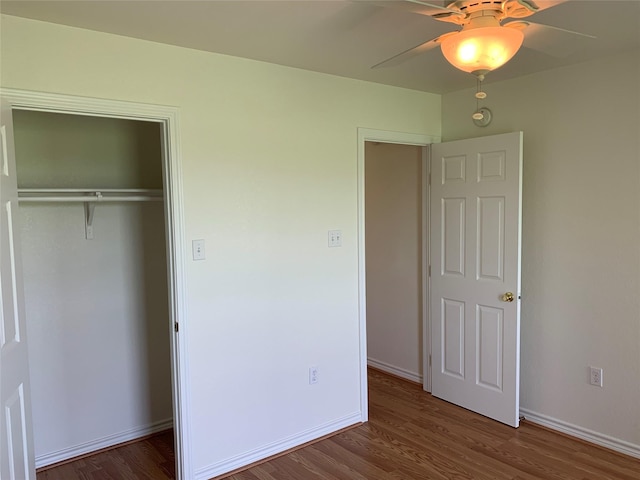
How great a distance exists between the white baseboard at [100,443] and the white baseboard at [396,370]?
6.39 ft

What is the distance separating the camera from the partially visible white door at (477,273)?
319cm

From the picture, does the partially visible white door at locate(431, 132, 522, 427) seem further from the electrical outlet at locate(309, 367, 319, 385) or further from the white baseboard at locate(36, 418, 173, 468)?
the white baseboard at locate(36, 418, 173, 468)

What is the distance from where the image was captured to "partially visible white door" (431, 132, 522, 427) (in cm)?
319

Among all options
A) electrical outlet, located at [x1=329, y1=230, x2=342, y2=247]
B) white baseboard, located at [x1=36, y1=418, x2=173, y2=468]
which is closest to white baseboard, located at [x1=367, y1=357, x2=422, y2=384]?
electrical outlet, located at [x1=329, y1=230, x2=342, y2=247]

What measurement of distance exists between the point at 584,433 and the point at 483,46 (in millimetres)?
2611

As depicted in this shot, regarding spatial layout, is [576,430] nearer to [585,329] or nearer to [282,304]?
[585,329]

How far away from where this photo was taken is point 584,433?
3039 mm

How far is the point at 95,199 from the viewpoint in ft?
9.18

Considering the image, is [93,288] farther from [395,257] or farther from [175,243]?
[395,257]

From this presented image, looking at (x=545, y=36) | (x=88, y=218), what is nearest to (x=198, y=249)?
(x=88, y=218)

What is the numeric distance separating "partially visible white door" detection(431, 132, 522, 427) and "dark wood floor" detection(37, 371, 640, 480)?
0.93 feet

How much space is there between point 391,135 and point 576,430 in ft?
7.53

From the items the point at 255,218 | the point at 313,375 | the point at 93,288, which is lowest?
the point at 313,375

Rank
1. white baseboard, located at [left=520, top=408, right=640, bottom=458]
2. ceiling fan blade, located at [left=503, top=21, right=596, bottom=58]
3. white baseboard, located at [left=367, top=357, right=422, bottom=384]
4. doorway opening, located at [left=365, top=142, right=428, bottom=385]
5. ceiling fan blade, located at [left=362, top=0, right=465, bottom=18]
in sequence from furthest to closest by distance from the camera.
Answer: white baseboard, located at [left=367, top=357, right=422, bottom=384], doorway opening, located at [left=365, top=142, right=428, bottom=385], white baseboard, located at [left=520, top=408, right=640, bottom=458], ceiling fan blade, located at [left=503, top=21, right=596, bottom=58], ceiling fan blade, located at [left=362, top=0, right=465, bottom=18]
